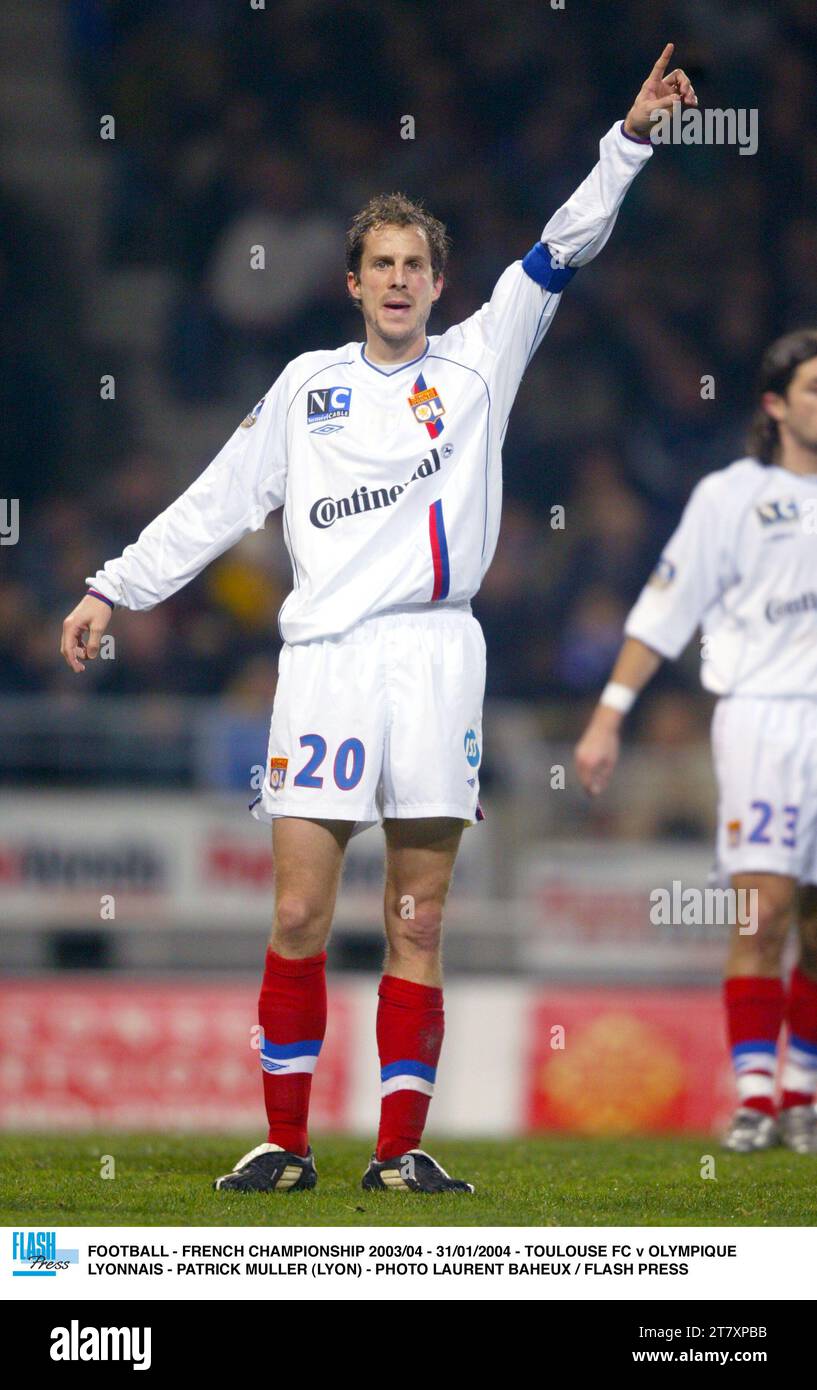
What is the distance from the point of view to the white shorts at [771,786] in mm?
6641

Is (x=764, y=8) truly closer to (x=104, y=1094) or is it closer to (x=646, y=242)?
(x=646, y=242)

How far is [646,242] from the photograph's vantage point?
47.8ft

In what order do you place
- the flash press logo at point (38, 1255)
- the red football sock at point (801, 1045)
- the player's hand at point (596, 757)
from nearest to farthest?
the flash press logo at point (38, 1255), the player's hand at point (596, 757), the red football sock at point (801, 1045)

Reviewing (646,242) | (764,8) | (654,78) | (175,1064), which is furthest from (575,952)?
(764,8)

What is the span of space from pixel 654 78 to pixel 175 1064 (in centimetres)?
636

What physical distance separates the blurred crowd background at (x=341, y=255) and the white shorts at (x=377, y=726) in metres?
7.27

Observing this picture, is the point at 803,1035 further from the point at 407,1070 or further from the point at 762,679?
the point at 407,1070

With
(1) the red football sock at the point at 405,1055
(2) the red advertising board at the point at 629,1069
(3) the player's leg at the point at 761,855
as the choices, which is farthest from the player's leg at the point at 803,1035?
(2) the red advertising board at the point at 629,1069

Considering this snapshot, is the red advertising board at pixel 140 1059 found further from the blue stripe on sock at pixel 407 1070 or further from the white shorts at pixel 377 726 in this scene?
the white shorts at pixel 377 726

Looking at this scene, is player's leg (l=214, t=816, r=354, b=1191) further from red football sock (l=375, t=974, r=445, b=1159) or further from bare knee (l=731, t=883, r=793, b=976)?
bare knee (l=731, t=883, r=793, b=976)

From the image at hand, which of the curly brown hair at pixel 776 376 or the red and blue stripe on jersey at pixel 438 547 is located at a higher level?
the curly brown hair at pixel 776 376

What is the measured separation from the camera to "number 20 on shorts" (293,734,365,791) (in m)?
5.06

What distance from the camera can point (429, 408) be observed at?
17.0ft
